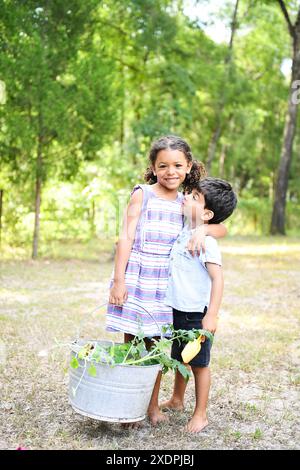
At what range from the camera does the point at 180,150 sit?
10.1 feet

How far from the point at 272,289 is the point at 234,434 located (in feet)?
16.3

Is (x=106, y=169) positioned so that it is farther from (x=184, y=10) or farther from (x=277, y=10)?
(x=277, y=10)

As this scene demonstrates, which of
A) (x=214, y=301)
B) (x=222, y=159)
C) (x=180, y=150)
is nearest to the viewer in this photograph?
(x=214, y=301)

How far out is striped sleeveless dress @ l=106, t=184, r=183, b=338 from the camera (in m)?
3.02

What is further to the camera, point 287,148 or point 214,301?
point 287,148

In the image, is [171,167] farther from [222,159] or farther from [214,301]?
[222,159]

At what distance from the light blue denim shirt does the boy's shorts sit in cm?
5

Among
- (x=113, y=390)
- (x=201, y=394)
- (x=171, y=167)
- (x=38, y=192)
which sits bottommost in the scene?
(x=201, y=394)

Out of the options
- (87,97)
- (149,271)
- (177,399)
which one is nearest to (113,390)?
(149,271)

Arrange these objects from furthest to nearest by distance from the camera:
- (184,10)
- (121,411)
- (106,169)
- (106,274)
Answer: (184,10) → (106,169) → (106,274) → (121,411)

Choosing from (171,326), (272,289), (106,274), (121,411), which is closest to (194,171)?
(171,326)

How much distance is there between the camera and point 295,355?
4.64m

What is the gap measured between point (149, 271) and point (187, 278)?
0.21 metres

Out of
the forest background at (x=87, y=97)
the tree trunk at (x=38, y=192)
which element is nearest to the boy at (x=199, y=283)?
the forest background at (x=87, y=97)
